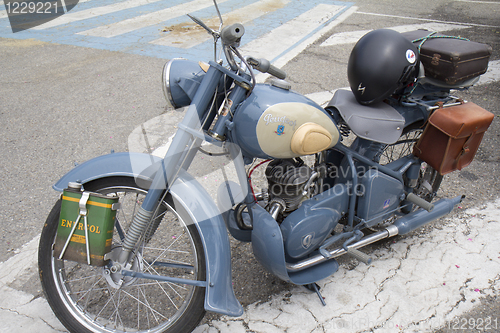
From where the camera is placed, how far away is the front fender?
187cm

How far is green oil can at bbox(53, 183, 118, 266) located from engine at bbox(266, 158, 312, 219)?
34.0 inches

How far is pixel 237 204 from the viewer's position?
88.4 inches

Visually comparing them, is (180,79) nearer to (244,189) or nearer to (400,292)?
(244,189)

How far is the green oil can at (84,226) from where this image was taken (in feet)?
5.87

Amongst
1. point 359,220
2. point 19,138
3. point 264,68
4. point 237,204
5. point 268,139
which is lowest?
point 19,138

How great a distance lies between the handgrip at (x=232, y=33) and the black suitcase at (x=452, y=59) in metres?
1.34

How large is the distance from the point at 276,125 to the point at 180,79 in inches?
20.0

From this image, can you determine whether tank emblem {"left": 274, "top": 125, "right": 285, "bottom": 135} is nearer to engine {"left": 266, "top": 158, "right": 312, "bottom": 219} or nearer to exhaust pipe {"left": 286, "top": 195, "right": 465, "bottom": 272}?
engine {"left": 266, "top": 158, "right": 312, "bottom": 219}

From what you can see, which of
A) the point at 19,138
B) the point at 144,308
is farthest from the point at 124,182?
the point at 19,138

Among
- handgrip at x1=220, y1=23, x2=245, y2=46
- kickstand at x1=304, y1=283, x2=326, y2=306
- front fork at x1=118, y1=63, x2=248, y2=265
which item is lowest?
kickstand at x1=304, y1=283, x2=326, y2=306

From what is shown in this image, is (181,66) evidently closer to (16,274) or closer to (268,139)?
(268,139)

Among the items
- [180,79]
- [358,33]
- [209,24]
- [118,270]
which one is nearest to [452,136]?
[180,79]

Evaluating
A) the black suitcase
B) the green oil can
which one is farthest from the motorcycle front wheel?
the black suitcase

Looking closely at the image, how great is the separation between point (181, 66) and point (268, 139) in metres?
0.55
